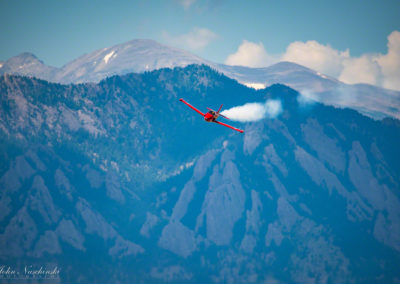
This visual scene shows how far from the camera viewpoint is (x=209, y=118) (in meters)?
171
